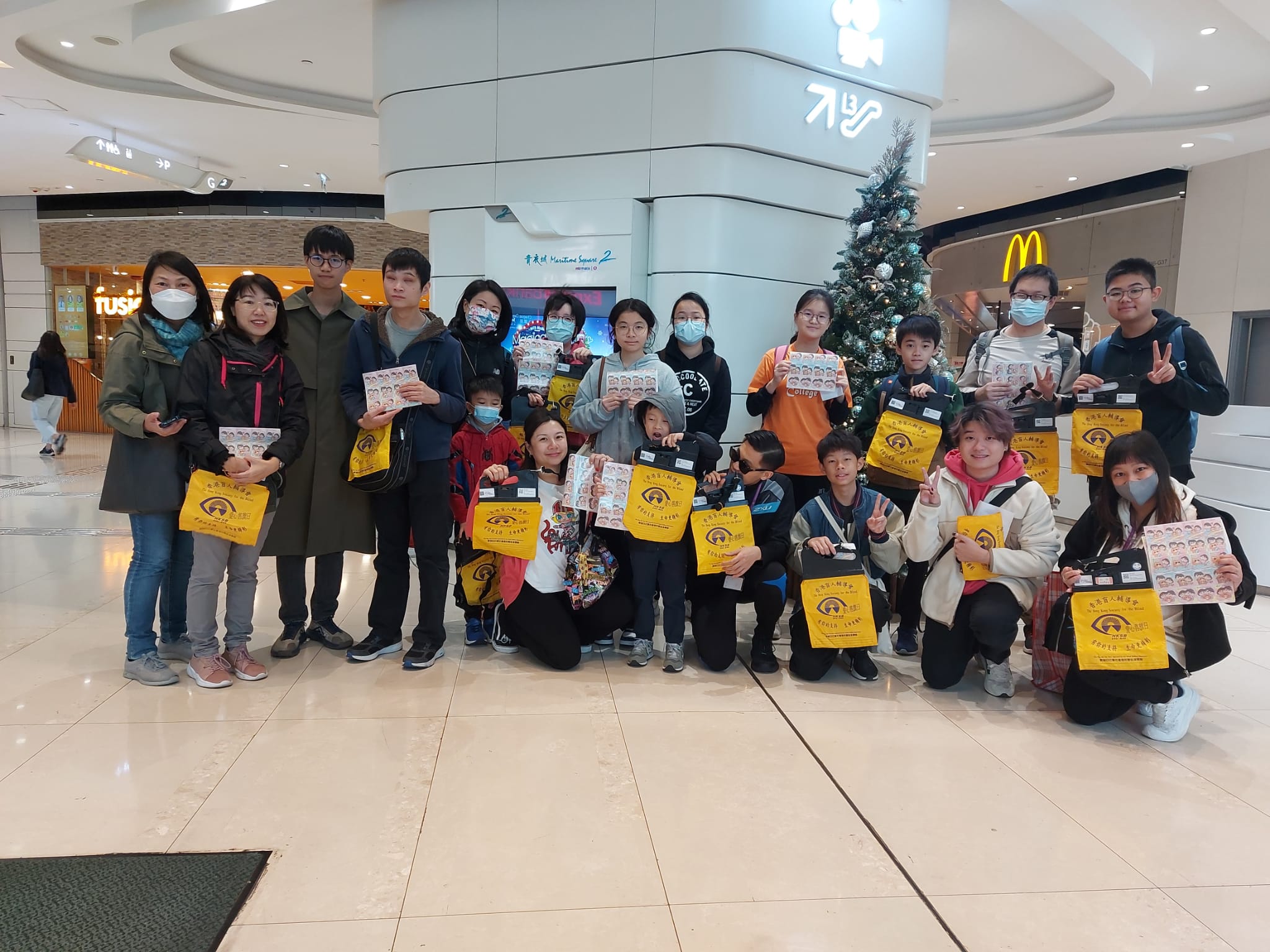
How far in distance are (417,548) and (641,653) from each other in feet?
3.67

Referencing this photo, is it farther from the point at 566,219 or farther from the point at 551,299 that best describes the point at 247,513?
the point at 566,219

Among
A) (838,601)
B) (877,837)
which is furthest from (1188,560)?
(877,837)

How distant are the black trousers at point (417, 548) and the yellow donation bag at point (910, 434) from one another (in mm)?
2056

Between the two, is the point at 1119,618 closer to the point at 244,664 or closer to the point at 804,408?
the point at 804,408

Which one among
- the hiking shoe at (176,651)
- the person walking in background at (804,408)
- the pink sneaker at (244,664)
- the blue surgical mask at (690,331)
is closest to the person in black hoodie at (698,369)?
the blue surgical mask at (690,331)

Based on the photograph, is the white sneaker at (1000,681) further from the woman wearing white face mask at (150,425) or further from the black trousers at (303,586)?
the woman wearing white face mask at (150,425)

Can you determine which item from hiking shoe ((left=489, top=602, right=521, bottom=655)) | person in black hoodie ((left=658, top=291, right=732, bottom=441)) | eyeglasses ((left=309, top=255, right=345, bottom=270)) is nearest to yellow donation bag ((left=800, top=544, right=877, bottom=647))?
person in black hoodie ((left=658, top=291, right=732, bottom=441))

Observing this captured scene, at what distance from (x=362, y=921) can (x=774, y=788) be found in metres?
1.27

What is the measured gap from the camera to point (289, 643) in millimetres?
3525

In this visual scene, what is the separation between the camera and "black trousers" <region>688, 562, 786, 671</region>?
3.47m

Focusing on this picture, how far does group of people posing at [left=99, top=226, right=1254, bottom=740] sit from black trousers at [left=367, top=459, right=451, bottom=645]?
1 cm

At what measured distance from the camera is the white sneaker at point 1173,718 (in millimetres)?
2912

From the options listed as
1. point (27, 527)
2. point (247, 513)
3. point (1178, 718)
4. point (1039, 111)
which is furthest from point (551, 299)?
point (1039, 111)

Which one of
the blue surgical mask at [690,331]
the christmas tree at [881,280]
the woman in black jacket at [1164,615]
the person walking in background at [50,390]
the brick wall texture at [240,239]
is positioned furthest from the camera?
the brick wall texture at [240,239]
